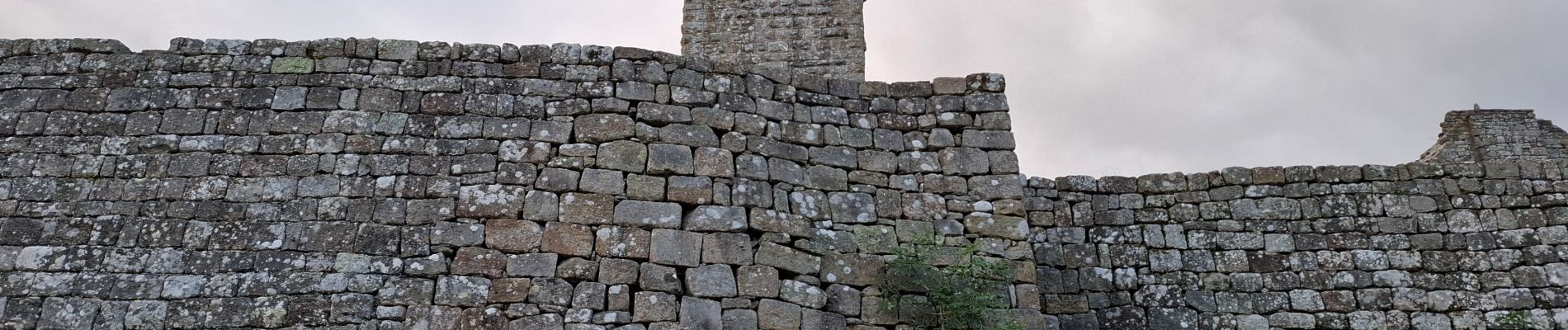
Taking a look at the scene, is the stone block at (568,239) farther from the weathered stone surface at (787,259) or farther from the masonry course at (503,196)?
the weathered stone surface at (787,259)

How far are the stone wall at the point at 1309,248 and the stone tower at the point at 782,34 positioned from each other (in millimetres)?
2389

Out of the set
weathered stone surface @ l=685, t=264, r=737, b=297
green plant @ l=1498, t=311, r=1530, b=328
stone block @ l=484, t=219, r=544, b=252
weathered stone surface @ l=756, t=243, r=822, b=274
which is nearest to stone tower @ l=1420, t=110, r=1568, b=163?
green plant @ l=1498, t=311, r=1530, b=328

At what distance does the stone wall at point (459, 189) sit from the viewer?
250 inches

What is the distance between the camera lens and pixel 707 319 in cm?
639

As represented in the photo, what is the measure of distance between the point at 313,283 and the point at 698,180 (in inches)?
93.4

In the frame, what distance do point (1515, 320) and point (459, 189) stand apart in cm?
809

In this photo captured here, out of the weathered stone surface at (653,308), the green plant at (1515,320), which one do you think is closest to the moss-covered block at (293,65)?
the weathered stone surface at (653,308)

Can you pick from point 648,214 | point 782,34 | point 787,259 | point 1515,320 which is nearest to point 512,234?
point 648,214

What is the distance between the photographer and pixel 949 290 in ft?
22.4

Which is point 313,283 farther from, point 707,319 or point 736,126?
point 736,126

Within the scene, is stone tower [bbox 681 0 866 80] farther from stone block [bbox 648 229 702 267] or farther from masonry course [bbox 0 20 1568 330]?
stone block [bbox 648 229 702 267]

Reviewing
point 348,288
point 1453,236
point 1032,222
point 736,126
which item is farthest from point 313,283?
point 1453,236

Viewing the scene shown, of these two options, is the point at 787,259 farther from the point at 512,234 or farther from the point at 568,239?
the point at 512,234

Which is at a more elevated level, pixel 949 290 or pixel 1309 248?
pixel 1309 248
